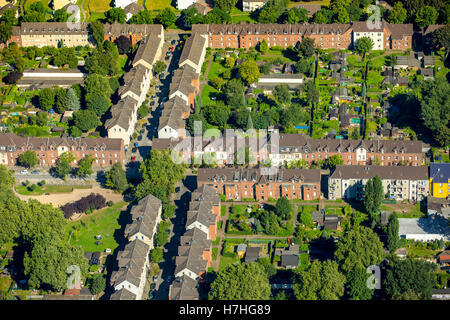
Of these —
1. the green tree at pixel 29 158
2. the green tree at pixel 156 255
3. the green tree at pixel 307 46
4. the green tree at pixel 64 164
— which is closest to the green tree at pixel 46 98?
the green tree at pixel 29 158

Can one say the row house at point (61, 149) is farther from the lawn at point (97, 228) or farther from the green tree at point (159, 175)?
the lawn at point (97, 228)

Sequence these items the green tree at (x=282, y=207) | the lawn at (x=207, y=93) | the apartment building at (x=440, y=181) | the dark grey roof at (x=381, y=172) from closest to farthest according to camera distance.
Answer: the green tree at (x=282, y=207) → the apartment building at (x=440, y=181) → the dark grey roof at (x=381, y=172) → the lawn at (x=207, y=93)

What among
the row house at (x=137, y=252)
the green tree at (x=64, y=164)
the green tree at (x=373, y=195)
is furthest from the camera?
the green tree at (x=64, y=164)

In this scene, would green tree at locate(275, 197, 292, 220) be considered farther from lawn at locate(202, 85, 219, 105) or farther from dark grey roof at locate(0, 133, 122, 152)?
lawn at locate(202, 85, 219, 105)

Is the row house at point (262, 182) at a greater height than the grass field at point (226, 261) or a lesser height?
greater

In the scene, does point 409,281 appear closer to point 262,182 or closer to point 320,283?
point 320,283

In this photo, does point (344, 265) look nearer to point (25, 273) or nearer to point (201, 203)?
point (201, 203)

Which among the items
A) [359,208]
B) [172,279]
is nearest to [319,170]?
[359,208]
